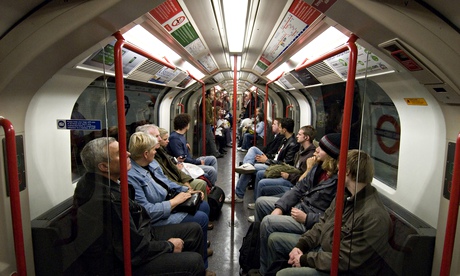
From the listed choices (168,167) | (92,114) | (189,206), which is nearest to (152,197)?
(189,206)

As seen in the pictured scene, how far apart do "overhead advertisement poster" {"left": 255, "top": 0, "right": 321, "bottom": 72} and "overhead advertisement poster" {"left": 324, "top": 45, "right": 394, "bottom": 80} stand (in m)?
0.51

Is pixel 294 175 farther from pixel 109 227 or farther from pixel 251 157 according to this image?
pixel 109 227

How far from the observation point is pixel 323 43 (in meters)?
2.82

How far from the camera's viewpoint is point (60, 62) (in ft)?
5.36

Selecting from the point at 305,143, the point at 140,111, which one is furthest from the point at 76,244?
the point at 140,111

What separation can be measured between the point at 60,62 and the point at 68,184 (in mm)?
1141

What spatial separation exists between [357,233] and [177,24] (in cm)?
240

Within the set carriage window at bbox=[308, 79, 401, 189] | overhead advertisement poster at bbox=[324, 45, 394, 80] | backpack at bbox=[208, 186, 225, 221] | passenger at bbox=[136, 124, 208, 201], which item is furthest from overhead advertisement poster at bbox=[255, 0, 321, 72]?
backpack at bbox=[208, 186, 225, 221]

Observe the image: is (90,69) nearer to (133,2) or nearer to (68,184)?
(68,184)

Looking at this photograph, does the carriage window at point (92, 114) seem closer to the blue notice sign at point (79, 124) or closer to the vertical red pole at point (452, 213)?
the blue notice sign at point (79, 124)

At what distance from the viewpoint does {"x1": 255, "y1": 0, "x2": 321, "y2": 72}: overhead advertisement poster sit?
2196mm

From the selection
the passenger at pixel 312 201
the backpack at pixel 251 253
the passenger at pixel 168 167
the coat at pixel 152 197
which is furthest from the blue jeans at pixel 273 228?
the passenger at pixel 168 167

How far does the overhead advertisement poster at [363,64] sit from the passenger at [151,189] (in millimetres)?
2087

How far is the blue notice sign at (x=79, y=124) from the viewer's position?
1.86 meters
